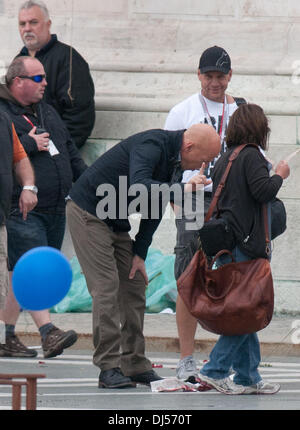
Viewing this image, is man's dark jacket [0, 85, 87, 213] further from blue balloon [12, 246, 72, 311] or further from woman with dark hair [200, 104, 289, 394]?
blue balloon [12, 246, 72, 311]

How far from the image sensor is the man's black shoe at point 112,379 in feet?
25.5

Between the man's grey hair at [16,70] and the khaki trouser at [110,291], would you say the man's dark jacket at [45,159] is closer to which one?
the man's grey hair at [16,70]

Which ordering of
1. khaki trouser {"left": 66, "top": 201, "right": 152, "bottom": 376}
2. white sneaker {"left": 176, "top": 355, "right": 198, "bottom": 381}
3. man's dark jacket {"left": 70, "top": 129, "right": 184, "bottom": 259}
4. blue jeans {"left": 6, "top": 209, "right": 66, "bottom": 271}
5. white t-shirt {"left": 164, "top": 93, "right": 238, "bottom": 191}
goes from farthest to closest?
1. blue jeans {"left": 6, "top": 209, "right": 66, "bottom": 271}
2. white t-shirt {"left": 164, "top": 93, "right": 238, "bottom": 191}
3. white sneaker {"left": 176, "top": 355, "right": 198, "bottom": 381}
4. khaki trouser {"left": 66, "top": 201, "right": 152, "bottom": 376}
5. man's dark jacket {"left": 70, "top": 129, "right": 184, "bottom": 259}

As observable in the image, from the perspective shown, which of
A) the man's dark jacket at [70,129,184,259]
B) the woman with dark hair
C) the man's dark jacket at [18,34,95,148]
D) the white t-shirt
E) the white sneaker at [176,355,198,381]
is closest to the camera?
the man's dark jacket at [70,129,184,259]

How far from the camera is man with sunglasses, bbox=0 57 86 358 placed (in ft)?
30.9

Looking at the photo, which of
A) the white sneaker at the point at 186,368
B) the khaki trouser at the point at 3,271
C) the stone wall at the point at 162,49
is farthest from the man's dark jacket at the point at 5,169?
the stone wall at the point at 162,49

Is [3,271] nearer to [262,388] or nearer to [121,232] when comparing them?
[121,232]

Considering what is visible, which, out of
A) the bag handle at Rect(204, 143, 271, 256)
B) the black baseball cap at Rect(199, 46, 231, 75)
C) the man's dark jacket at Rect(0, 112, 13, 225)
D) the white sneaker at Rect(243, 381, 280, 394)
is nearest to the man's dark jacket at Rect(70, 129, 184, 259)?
the bag handle at Rect(204, 143, 271, 256)

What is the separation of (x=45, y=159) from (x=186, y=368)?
2.22 m

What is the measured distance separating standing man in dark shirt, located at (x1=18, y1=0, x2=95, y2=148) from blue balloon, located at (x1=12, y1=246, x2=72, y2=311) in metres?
5.91

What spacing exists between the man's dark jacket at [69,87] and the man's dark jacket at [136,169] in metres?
3.65

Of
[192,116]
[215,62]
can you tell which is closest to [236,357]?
[192,116]

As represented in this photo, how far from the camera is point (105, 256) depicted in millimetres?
7797
